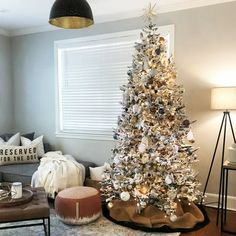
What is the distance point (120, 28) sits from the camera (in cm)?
420

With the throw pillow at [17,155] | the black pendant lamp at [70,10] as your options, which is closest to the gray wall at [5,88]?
the throw pillow at [17,155]

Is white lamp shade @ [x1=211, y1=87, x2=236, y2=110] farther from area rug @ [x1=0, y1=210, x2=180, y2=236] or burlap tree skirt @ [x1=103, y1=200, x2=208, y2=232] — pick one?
area rug @ [x1=0, y1=210, x2=180, y2=236]

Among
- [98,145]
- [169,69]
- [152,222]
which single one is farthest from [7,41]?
[152,222]

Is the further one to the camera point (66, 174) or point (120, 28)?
point (120, 28)

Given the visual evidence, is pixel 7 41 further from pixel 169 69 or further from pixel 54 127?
pixel 169 69

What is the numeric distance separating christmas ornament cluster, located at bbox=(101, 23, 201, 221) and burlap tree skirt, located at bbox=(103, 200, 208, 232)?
0.08 m

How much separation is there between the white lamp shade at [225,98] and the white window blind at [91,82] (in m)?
1.51

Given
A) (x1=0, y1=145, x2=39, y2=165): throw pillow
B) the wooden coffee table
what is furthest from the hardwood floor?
(x1=0, y1=145, x2=39, y2=165): throw pillow

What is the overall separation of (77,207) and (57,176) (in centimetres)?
75

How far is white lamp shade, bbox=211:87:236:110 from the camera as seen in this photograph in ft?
10.2

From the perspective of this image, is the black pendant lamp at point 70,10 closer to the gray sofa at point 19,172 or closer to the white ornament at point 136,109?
the white ornament at point 136,109

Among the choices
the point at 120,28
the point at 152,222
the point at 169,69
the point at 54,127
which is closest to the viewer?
the point at 152,222

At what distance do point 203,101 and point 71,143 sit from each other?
2270 millimetres

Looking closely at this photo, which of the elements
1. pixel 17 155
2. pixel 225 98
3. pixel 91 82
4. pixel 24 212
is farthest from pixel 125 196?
pixel 91 82
